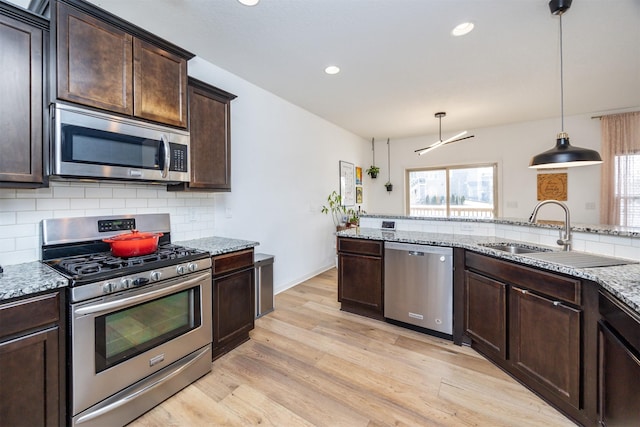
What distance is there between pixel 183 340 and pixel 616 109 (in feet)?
22.0

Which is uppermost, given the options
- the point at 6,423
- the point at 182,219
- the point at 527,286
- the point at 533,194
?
the point at 533,194

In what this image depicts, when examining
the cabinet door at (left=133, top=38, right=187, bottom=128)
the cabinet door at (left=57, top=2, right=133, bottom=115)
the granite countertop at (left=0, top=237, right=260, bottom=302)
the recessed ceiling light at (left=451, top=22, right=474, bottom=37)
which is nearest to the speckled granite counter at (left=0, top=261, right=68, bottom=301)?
the granite countertop at (left=0, top=237, right=260, bottom=302)

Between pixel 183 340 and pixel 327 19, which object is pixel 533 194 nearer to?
pixel 327 19

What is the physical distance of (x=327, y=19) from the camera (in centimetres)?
218

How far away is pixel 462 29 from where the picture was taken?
7.59ft

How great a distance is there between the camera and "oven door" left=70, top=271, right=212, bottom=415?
1.44 meters

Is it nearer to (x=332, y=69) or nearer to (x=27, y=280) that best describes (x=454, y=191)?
(x=332, y=69)

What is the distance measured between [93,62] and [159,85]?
40 cm

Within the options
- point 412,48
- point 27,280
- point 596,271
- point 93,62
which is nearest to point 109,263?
point 27,280

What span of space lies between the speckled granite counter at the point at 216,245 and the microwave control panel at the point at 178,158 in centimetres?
66

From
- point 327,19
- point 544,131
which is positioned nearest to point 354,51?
point 327,19

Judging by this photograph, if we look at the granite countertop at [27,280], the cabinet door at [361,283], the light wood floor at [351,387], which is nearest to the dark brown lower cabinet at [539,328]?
the light wood floor at [351,387]

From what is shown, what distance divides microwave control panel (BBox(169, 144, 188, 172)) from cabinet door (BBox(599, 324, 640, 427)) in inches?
111

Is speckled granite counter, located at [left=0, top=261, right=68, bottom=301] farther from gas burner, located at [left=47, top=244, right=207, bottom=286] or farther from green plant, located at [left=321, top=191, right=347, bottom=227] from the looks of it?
green plant, located at [left=321, top=191, right=347, bottom=227]
